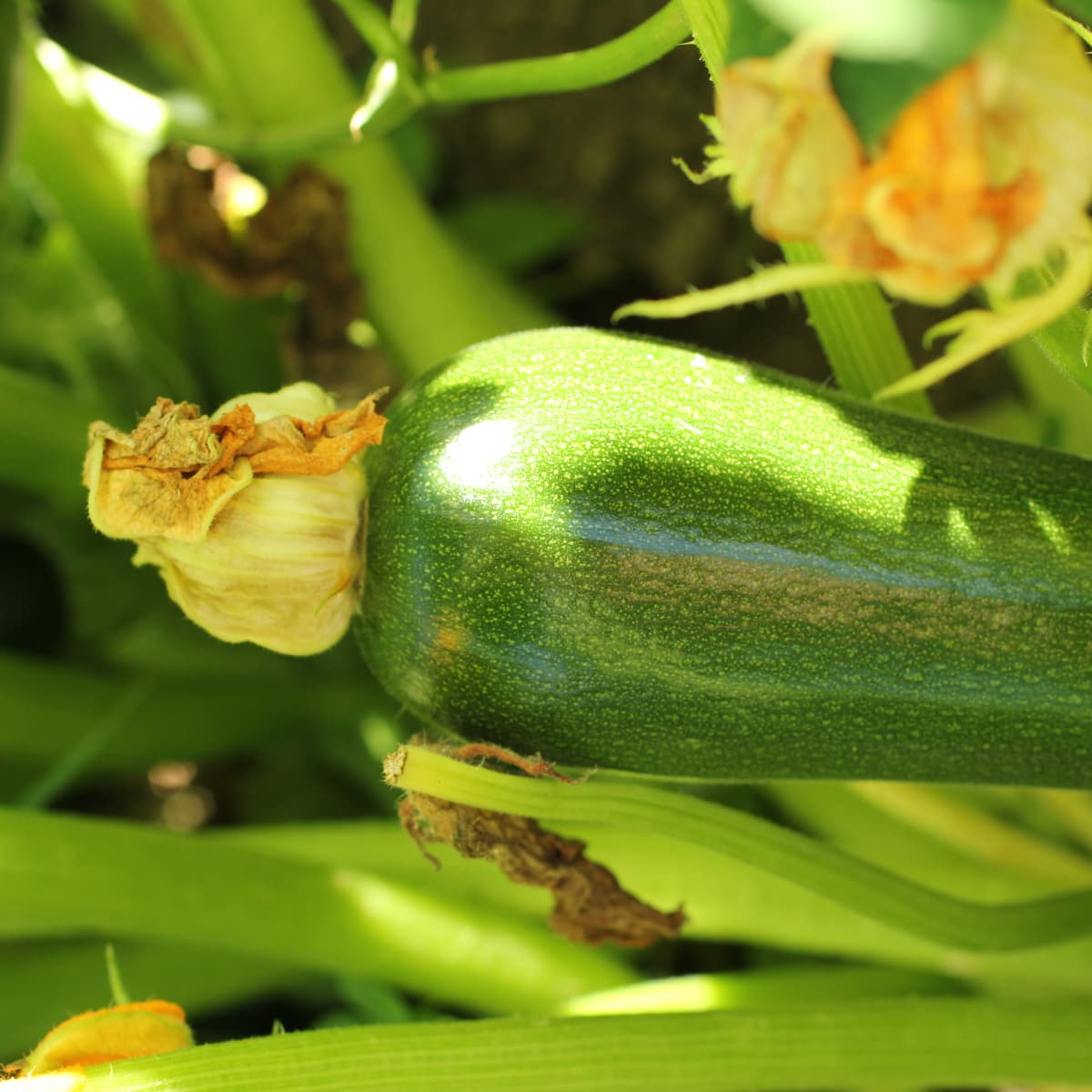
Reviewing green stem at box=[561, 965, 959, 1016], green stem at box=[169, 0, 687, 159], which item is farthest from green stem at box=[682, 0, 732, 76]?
green stem at box=[561, 965, 959, 1016]

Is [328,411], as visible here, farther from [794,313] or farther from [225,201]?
[794,313]

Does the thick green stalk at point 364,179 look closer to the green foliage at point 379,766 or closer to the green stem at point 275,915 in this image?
the green foliage at point 379,766

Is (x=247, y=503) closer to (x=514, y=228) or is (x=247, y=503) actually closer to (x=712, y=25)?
(x=712, y=25)

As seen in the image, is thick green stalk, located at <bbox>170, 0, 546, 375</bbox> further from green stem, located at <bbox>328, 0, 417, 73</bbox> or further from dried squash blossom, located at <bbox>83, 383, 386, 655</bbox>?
dried squash blossom, located at <bbox>83, 383, 386, 655</bbox>

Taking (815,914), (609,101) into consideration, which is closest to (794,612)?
(815,914)

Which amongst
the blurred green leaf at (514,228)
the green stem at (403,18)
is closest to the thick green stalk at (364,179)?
the green stem at (403,18)

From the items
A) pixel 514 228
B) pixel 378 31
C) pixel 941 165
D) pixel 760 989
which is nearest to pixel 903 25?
pixel 941 165
